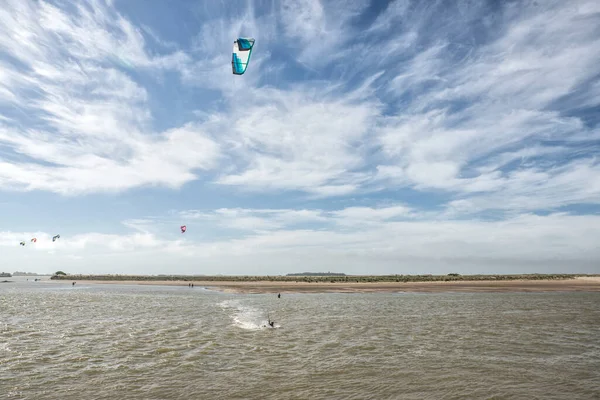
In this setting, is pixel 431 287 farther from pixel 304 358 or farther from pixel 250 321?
pixel 304 358

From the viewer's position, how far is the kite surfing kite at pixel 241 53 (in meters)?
14.8

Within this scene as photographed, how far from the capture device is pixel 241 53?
586 inches

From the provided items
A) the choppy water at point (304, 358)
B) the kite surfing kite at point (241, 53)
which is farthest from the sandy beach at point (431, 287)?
the kite surfing kite at point (241, 53)

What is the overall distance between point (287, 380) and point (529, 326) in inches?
788

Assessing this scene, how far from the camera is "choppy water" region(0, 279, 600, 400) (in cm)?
1198

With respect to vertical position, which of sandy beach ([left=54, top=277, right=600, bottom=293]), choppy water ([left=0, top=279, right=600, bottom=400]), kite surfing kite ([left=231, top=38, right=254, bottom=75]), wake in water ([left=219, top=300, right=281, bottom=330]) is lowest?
choppy water ([left=0, top=279, right=600, bottom=400])

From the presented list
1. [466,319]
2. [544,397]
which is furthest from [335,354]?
[466,319]

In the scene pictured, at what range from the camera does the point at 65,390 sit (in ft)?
39.2

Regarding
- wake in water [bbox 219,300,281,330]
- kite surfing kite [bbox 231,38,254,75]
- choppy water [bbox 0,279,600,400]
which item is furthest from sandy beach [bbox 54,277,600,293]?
kite surfing kite [bbox 231,38,254,75]

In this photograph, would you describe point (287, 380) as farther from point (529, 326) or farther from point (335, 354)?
point (529, 326)

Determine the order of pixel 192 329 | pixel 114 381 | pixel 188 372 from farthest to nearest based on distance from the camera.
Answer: pixel 192 329
pixel 188 372
pixel 114 381

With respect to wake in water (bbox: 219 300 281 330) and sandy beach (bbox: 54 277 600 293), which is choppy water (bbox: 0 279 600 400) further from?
sandy beach (bbox: 54 277 600 293)

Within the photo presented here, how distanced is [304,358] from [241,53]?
13.5 meters

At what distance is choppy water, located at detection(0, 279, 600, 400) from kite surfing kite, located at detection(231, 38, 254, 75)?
482 inches
